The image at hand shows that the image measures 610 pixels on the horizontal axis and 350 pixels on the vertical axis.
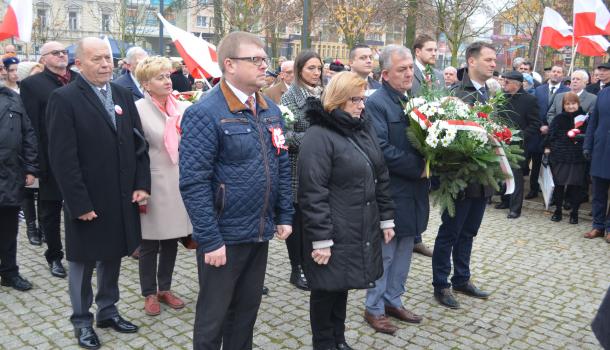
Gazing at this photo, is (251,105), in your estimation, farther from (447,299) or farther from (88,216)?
(447,299)

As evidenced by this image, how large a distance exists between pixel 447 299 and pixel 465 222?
74cm

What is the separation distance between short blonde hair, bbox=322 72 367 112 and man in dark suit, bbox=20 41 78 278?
10.7 feet

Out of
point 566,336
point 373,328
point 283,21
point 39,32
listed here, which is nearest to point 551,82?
point 566,336

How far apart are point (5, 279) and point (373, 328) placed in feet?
11.8

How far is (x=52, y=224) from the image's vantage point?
18.9 feet

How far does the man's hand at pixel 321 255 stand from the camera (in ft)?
12.0

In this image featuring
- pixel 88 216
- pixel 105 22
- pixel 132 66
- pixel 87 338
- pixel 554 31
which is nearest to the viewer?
pixel 88 216

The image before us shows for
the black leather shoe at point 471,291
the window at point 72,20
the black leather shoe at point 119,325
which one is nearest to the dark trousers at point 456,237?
the black leather shoe at point 471,291

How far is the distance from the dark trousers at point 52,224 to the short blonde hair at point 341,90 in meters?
3.40

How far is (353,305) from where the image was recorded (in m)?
5.17

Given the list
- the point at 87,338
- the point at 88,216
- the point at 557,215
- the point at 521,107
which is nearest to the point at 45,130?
the point at 88,216

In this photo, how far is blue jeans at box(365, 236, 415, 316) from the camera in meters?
4.58

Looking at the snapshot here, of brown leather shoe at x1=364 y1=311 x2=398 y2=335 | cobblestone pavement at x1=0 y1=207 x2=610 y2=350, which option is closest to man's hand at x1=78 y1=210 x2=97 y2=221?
cobblestone pavement at x1=0 y1=207 x2=610 y2=350

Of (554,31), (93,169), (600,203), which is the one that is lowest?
(600,203)
